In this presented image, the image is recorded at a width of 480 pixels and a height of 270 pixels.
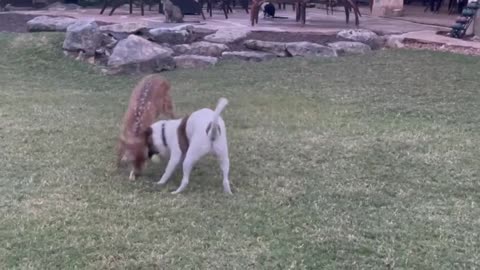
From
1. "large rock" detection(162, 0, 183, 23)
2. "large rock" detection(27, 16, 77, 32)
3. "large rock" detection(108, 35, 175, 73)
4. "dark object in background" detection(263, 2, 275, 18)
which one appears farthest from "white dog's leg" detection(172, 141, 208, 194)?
"dark object in background" detection(263, 2, 275, 18)

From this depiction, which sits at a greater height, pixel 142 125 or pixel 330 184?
pixel 142 125

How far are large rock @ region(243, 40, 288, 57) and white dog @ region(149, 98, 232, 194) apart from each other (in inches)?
185

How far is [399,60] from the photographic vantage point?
8.16 meters

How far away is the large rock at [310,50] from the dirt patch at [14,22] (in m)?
2.82

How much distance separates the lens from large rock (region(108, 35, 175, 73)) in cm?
805

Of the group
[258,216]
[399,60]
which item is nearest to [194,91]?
[399,60]

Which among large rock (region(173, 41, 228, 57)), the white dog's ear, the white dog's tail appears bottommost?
large rock (region(173, 41, 228, 57))

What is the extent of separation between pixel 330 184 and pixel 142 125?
3.76 ft

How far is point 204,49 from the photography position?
29.1ft

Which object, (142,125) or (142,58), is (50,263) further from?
(142,58)

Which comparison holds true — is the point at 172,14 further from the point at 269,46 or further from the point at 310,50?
the point at 310,50

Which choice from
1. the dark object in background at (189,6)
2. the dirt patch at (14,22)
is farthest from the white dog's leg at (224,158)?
the dark object in background at (189,6)

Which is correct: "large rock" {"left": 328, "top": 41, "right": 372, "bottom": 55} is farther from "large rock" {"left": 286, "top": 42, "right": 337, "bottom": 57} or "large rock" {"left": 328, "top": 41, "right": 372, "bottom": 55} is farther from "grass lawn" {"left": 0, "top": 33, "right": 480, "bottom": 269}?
"grass lawn" {"left": 0, "top": 33, "right": 480, "bottom": 269}

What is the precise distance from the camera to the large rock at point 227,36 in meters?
9.25
